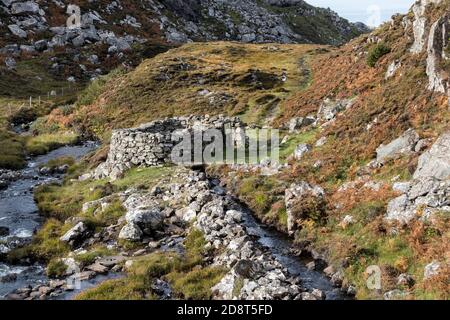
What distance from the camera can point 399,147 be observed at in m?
28.2

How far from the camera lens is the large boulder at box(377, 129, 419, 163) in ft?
90.1

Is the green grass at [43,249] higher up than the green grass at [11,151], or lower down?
lower down

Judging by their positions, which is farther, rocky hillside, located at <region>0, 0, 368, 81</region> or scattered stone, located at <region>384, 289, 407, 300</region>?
rocky hillside, located at <region>0, 0, 368, 81</region>

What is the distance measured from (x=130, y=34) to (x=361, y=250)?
103 m

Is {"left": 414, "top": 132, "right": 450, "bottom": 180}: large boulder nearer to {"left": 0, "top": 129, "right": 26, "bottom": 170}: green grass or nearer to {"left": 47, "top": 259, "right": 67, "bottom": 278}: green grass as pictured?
{"left": 47, "top": 259, "right": 67, "bottom": 278}: green grass

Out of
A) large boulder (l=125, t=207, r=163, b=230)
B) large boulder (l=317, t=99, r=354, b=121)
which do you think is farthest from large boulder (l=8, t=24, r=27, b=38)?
large boulder (l=125, t=207, r=163, b=230)

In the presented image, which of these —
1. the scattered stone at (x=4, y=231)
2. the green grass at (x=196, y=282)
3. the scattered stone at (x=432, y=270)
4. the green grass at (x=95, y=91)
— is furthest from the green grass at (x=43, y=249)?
the green grass at (x=95, y=91)

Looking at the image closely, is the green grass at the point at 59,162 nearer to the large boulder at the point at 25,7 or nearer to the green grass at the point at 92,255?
the green grass at the point at 92,255

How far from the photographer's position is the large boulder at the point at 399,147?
1081 inches

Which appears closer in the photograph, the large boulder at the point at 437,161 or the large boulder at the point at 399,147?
the large boulder at the point at 437,161

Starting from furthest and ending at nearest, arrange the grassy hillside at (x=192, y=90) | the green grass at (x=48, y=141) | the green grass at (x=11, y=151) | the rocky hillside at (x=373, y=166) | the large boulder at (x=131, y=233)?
the grassy hillside at (x=192, y=90), the green grass at (x=48, y=141), the green grass at (x=11, y=151), the large boulder at (x=131, y=233), the rocky hillside at (x=373, y=166)

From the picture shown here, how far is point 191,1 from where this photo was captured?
15350 centimetres

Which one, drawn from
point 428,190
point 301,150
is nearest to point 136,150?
point 301,150
